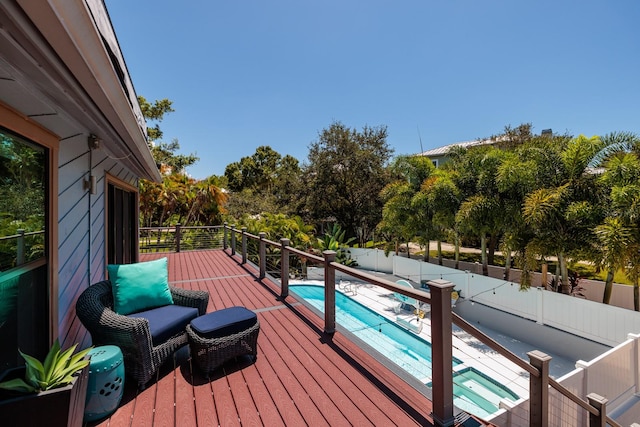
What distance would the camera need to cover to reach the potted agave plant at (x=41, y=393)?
4.77 ft

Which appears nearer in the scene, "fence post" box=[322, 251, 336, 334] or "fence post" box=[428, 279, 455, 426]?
"fence post" box=[428, 279, 455, 426]

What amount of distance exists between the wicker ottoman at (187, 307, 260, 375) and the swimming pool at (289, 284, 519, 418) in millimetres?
2495

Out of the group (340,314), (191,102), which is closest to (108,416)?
(340,314)

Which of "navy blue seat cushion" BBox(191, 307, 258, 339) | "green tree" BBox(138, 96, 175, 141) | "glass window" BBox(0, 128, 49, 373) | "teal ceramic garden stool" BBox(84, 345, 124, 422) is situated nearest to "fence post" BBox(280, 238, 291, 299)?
"navy blue seat cushion" BBox(191, 307, 258, 339)

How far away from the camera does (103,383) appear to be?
2209 millimetres

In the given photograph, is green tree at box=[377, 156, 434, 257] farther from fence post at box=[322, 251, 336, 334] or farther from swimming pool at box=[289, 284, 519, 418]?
fence post at box=[322, 251, 336, 334]

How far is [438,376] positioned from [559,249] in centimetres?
822

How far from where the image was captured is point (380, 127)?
2084 cm

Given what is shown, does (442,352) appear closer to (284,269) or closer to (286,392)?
(286,392)

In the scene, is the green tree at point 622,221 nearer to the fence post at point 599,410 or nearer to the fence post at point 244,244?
the fence post at point 599,410

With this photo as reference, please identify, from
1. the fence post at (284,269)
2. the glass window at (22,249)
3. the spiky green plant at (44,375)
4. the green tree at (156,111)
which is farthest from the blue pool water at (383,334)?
the green tree at (156,111)

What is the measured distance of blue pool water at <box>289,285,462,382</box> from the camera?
329 inches

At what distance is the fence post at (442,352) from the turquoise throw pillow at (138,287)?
121 inches

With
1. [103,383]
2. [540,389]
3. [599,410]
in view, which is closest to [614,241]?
[599,410]
